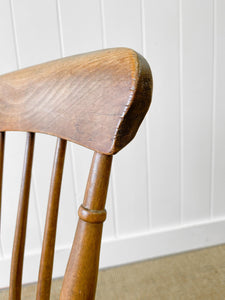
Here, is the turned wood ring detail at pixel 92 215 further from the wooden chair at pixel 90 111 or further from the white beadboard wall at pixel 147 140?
the white beadboard wall at pixel 147 140

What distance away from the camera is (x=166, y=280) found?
115 centimetres

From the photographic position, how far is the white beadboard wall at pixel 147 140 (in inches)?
39.7

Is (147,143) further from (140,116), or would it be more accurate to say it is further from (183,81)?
(140,116)

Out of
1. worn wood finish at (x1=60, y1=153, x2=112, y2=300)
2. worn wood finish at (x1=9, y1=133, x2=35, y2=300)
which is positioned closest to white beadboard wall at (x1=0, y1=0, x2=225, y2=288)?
worn wood finish at (x1=9, y1=133, x2=35, y2=300)

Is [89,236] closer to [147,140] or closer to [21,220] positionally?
[21,220]

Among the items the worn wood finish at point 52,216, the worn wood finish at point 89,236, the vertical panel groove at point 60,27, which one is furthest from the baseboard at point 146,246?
the worn wood finish at point 89,236

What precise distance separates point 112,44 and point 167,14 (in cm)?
23

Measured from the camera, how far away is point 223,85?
47.4 inches

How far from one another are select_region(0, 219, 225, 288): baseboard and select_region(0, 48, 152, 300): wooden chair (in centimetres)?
102

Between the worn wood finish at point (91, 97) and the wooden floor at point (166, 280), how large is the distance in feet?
3.20

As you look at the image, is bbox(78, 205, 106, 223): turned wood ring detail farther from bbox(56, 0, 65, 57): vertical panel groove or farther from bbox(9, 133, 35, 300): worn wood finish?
bbox(56, 0, 65, 57): vertical panel groove

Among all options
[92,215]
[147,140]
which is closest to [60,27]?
[147,140]

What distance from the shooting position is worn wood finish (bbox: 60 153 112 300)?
24 centimetres

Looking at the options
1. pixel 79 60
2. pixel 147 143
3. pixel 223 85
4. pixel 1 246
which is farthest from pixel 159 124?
pixel 79 60
